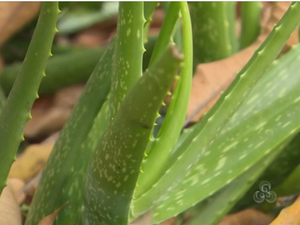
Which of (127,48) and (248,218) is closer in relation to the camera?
(127,48)

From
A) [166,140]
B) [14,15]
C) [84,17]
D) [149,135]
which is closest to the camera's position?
[149,135]

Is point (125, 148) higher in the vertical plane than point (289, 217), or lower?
higher

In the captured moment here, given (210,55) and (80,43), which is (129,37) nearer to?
(210,55)

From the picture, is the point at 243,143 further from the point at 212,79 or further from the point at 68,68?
the point at 68,68

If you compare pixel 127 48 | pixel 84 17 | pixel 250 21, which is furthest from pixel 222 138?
pixel 84 17

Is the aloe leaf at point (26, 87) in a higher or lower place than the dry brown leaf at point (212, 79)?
higher

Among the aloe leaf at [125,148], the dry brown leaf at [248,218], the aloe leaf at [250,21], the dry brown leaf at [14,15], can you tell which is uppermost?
the aloe leaf at [125,148]

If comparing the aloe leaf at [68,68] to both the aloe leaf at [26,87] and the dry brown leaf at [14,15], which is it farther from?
the aloe leaf at [26,87]

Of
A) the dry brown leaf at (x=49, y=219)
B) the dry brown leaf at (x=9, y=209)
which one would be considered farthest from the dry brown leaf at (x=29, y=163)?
the dry brown leaf at (x=49, y=219)
